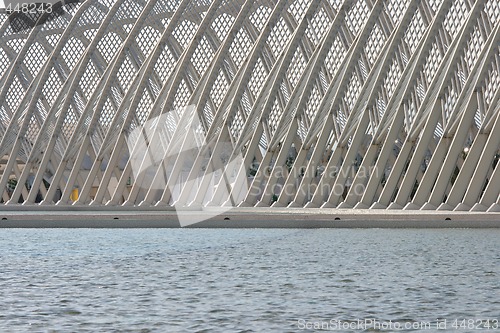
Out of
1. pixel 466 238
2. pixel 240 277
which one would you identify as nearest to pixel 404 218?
pixel 466 238

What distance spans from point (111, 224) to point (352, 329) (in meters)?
18.3

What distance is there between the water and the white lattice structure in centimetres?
639


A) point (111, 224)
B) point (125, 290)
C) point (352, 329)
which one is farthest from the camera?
point (111, 224)

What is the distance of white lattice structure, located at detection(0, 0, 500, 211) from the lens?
31.9m

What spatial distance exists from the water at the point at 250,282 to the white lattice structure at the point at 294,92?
21.0ft

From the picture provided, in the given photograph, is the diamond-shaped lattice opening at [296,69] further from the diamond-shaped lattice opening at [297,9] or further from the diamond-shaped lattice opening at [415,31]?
the diamond-shaped lattice opening at [415,31]

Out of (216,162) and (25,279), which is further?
(216,162)

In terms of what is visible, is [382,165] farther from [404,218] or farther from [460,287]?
[460,287]

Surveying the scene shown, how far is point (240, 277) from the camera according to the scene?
17547 mm

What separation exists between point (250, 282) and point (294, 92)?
22.4 meters

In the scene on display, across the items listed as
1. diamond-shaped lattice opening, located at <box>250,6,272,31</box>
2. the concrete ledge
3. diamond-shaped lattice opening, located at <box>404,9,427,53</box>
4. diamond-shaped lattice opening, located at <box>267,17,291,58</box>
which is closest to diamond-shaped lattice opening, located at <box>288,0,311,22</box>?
diamond-shaped lattice opening, located at <box>267,17,291,58</box>

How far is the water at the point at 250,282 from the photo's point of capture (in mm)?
13180
